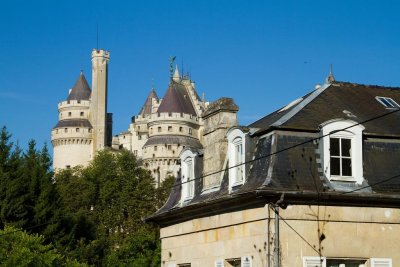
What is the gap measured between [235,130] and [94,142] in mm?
129122

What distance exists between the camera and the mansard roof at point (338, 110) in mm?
23500

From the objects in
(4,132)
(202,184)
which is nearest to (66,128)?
(4,132)

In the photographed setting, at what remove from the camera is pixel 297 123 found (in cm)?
2327

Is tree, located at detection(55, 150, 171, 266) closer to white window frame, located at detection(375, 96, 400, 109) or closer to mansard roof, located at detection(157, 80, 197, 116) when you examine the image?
mansard roof, located at detection(157, 80, 197, 116)

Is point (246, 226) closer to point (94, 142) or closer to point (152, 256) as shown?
point (152, 256)

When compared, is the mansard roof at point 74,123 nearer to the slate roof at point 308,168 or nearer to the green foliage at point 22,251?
the green foliage at point 22,251

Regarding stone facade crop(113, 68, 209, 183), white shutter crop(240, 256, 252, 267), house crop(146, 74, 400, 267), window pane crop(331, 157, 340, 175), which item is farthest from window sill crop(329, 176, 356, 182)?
stone facade crop(113, 68, 209, 183)

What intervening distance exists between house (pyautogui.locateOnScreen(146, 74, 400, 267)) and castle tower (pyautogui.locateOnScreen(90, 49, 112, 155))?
128425mm

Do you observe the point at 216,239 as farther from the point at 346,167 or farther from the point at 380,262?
the point at 380,262

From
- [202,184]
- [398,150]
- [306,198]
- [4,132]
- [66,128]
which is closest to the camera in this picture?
[306,198]

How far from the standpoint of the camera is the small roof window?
26.4 metres

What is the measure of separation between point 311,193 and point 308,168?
81cm

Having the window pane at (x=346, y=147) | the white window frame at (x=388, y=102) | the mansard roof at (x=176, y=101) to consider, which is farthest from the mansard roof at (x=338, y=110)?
the mansard roof at (x=176, y=101)

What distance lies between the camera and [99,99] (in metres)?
154
